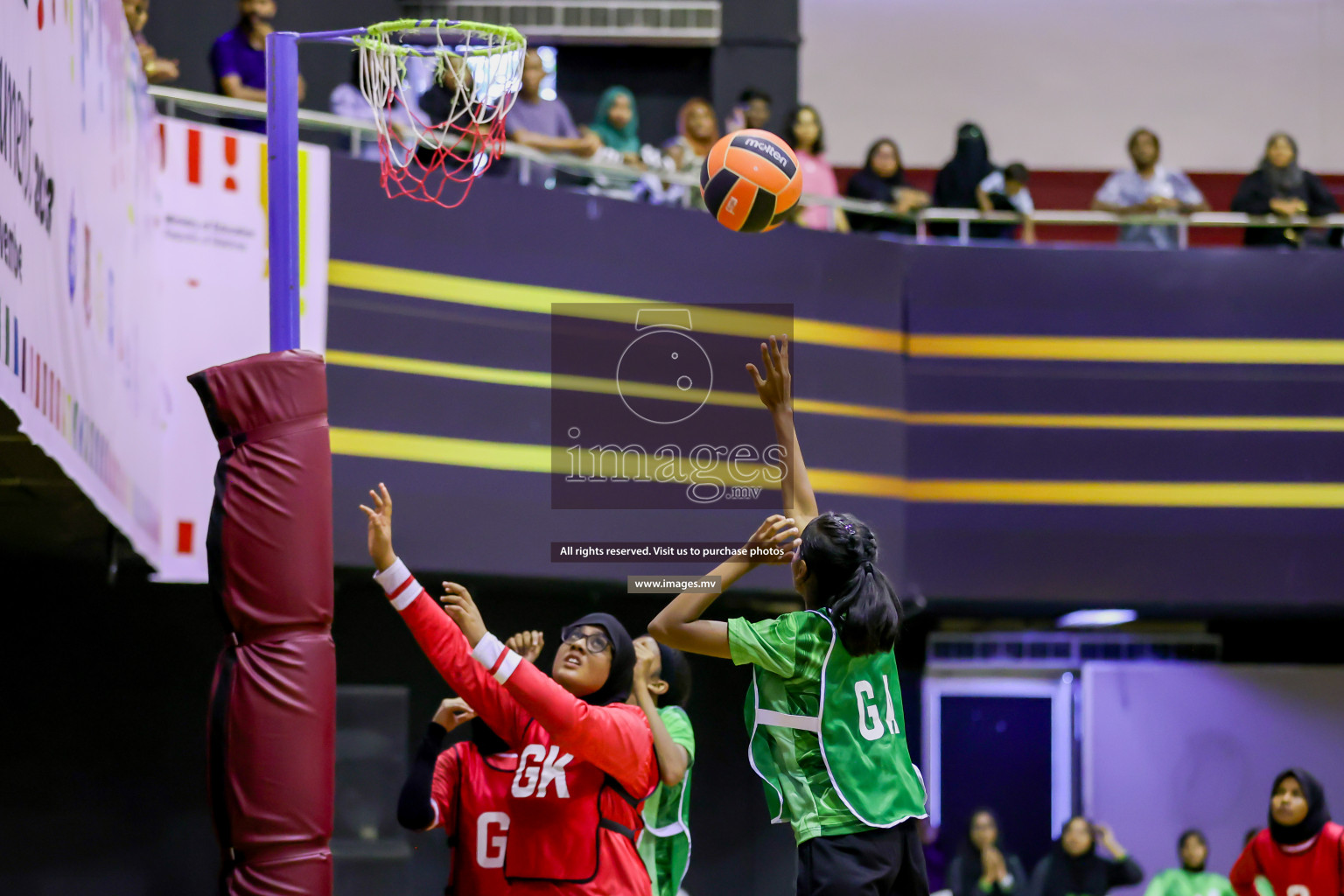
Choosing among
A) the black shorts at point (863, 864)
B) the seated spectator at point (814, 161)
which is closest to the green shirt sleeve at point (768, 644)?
the black shorts at point (863, 864)

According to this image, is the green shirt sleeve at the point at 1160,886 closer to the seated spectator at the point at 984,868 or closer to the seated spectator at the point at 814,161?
the seated spectator at the point at 984,868

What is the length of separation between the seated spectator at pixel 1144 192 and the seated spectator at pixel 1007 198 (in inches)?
25.1

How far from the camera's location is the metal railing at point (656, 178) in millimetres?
9031

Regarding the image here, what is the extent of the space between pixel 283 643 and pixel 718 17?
33.7 ft

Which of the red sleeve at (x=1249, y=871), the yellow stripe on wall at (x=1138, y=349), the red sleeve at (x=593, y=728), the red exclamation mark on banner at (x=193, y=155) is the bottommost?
the red sleeve at (x=1249, y=871)

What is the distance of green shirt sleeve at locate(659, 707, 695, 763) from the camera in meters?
5.97

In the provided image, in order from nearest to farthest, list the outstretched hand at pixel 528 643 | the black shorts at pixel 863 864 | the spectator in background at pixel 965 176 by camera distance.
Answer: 1. the black shorts at pixel 863 864
2. the outstretched hand at pixel 528 643
3. the spectator in background at pixel 965 176

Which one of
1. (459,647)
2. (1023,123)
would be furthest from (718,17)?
(459,647)

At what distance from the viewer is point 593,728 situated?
4.84 m

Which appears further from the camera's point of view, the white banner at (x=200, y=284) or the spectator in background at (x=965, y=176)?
the spectator in background at (x=965, y=176)

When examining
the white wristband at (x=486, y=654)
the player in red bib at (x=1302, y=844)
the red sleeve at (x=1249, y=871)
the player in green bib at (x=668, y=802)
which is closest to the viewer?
the white wristband at (x=486, y=654)

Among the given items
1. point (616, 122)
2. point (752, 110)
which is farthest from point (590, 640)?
point (752, 110)

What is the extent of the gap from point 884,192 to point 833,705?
7.86 metres

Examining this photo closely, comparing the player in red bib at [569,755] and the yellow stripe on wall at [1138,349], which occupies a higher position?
the yellow stripe on wall at [1138,349]
